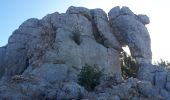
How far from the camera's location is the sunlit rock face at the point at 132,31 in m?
64.9

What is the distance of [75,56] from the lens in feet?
193

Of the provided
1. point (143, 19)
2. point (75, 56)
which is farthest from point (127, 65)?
point (75, 56)

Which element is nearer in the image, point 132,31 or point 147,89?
point 147,89

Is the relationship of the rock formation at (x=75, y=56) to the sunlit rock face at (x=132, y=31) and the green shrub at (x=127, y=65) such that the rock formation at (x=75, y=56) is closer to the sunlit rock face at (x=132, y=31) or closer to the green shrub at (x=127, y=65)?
the sunlit rock face at (x=132, y=31)

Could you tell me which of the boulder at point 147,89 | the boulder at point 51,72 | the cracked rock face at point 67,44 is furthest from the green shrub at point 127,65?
the boulder at point 147,89

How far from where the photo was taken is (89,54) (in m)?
60.6

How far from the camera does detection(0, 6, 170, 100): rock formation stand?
45.8m

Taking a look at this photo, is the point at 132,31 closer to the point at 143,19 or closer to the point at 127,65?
the point at 143,19

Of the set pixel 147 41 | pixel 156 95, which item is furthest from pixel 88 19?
pixel 156 95

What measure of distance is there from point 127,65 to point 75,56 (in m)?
12.6

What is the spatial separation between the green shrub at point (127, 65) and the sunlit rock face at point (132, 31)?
2277 mm

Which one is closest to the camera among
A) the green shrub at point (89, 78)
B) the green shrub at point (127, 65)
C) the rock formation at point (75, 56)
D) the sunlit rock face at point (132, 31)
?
the rock formation at point (75, 56)

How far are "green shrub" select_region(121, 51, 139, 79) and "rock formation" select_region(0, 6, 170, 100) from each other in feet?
9.12

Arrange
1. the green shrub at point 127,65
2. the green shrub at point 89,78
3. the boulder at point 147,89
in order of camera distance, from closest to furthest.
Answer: the boulder at point 147,89
the green shrub at point 89,78
the green shrub at point 127,65
